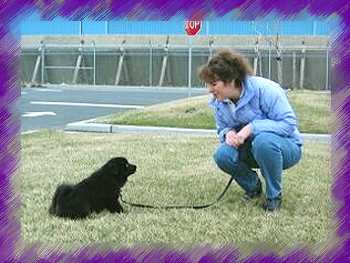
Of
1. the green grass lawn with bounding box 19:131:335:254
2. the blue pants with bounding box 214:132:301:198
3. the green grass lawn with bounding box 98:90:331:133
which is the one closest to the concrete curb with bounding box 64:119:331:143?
the green grass lawn with bounding box 98:90:331:133

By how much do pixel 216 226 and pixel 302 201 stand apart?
1021 mm

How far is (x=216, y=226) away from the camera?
13.0 ft

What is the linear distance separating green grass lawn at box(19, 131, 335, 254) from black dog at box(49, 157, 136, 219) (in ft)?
0.25

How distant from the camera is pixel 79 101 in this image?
54.1 feet

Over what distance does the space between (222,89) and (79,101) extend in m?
12.7

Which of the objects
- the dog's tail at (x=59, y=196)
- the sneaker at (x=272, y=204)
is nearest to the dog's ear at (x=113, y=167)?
the dog's tail at (x=59, y=196)

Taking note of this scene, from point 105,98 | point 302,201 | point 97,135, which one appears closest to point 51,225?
point 302,201

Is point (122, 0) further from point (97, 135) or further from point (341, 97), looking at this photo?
point (97, 135)

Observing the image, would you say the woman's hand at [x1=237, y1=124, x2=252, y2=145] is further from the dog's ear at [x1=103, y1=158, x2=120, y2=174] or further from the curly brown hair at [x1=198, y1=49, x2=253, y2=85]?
the dog's ear at [x1=103, y1=158, x2=120, y2=174]

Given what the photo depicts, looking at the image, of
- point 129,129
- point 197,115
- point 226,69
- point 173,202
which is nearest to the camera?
point 226,69

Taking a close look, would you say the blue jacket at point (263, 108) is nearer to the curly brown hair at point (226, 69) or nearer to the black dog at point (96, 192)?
the curly brown hair at point (226, 69)

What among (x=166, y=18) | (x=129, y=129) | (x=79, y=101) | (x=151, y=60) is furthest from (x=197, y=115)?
(x=151, y=60)

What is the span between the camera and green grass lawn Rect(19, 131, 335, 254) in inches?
146

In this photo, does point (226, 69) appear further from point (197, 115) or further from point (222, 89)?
point (197, 115)
